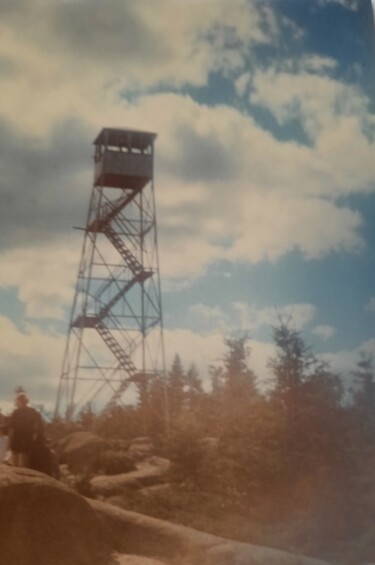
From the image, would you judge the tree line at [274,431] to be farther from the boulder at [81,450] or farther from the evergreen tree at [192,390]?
the boulder at [81,450]

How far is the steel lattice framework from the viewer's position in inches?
221

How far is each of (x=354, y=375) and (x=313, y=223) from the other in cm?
162

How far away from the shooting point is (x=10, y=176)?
18.5ft

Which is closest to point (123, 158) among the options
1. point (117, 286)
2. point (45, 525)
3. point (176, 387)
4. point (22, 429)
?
point (117, 286)

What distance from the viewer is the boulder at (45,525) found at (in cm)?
454

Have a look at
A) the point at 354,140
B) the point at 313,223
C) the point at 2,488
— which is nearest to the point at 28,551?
the point at 2,488

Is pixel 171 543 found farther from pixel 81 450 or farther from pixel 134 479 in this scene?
pixel 81 450

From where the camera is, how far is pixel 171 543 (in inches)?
201

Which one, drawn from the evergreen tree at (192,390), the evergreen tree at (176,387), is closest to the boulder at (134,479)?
the evergreen tree at (176,387)

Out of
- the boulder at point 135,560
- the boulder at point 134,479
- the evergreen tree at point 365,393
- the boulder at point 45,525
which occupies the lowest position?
the boulder at point 135,560

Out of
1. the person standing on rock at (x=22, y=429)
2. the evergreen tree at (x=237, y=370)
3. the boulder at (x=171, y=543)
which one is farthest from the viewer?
the evergreen tree at (x=237, y=370)

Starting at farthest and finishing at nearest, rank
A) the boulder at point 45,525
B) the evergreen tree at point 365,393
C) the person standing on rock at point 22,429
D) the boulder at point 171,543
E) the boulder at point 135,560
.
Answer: the evergreen tree at point 365,393, the person standing on rock at point 22,429, the boulder at point 171,543, the boulder at point 135,560, the boulder at point 45,525

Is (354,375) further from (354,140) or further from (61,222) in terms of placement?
(61,222)

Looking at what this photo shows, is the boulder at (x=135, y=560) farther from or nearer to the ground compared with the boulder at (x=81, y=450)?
nearer to the ground
